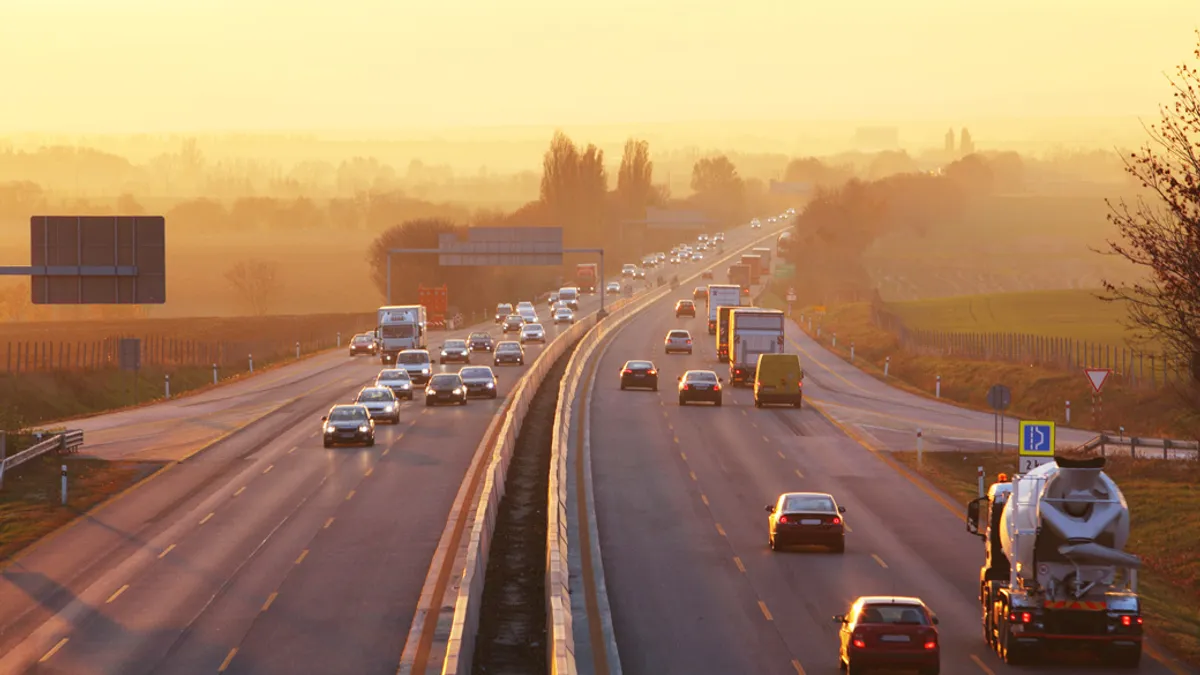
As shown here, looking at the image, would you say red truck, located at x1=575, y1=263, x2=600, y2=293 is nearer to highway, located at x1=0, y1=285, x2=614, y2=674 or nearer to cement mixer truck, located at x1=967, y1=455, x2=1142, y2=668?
highway, located at x1=0, y1=285, x2=614, y2=674

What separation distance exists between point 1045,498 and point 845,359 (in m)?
78.1

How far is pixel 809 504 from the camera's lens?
35.1 m

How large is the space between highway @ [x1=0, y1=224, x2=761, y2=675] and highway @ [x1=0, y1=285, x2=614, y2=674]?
6 cm

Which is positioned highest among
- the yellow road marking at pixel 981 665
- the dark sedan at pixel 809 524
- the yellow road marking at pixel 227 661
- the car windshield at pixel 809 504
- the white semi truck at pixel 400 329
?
the white semi truck at pixel 400 329

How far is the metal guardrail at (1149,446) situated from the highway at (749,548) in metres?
8.09

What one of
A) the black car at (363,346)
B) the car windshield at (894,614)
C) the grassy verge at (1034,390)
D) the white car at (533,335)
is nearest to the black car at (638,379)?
the grassy verge at (1034,390)

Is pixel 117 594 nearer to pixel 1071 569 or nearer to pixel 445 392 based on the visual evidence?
pixel 1071 569

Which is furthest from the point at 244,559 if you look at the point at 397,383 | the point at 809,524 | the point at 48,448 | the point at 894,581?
the point at 397,383

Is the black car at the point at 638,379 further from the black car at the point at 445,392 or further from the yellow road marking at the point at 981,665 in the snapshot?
the yellow road marking at the point at 981,665

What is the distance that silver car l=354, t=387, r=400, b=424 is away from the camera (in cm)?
6144

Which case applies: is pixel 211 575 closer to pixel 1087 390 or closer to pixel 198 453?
pixel 198 453

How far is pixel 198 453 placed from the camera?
5353 cm

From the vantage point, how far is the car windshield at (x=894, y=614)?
73.6 ft

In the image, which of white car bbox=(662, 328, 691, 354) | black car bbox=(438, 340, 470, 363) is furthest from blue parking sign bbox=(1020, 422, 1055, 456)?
white car bbox=(662, 328, 691, 354)
